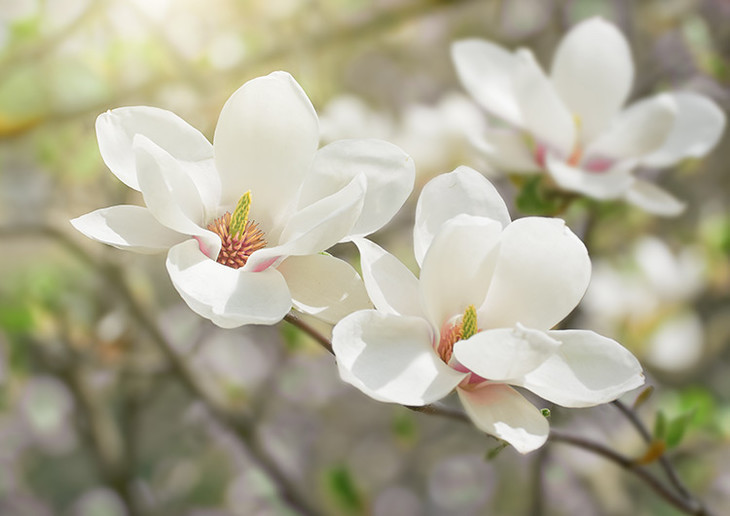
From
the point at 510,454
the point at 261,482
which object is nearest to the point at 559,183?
the point at 261,482

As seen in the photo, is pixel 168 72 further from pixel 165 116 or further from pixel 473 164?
pixel 165 116

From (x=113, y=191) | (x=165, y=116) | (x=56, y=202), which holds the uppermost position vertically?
(x=165, y=116)

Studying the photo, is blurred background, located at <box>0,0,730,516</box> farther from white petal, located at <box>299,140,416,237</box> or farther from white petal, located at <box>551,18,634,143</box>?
white petal, located at <box>299,140,416,237</box>

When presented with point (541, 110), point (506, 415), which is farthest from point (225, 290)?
point (541, 110)

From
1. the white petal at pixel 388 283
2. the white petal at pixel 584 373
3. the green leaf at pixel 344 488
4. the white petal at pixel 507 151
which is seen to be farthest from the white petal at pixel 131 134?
the green leaf at pixel 344 488

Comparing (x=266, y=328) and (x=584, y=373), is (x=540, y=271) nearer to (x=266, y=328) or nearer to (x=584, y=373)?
(x=584, y=373)

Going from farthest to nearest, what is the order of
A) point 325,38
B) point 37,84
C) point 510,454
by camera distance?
point 510,454 → point 37,84 → point 325,38

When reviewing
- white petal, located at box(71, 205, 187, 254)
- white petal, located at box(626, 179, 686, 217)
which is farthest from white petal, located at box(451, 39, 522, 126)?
white petal, located at box(71, 205, 187, 254)
